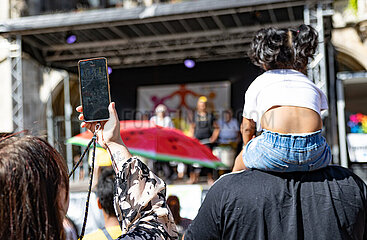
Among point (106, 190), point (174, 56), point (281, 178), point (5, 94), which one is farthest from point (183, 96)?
point (281, 178)

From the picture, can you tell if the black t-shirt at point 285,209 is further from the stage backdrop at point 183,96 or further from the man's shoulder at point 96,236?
the stage backdrop at point 183,96

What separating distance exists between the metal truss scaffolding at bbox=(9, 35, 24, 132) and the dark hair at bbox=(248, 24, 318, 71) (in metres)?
6.60

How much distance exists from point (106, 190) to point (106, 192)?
18 millimetres

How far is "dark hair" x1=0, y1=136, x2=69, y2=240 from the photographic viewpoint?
2.76 feet

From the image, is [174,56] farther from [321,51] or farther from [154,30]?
[321,51]

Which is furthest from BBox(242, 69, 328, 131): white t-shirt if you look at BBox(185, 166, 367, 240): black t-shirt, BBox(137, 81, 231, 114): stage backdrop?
BBox(137, 81, 231, 114): stage backdrop

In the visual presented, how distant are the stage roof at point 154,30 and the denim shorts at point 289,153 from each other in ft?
17.2

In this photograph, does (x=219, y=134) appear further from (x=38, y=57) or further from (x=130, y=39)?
(x=38, y=57)

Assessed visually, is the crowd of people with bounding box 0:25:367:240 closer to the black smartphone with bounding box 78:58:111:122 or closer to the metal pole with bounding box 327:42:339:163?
the black smartphone with bounding box 78:58:111:122

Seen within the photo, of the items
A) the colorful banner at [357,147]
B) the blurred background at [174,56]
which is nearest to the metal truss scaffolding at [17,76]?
the blurred background at [174,56]

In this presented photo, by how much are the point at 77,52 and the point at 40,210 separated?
9104 mm

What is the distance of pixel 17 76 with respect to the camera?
7418mm

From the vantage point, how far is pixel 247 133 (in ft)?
5.35

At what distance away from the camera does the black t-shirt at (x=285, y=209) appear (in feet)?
4.21
